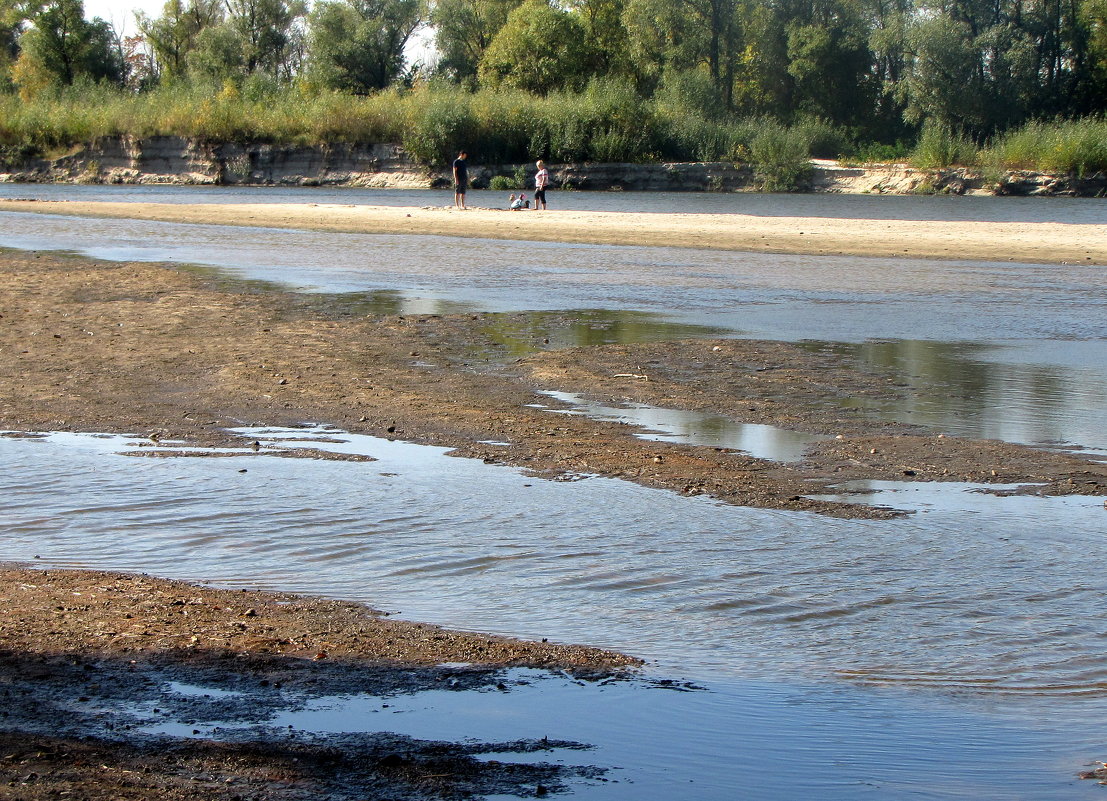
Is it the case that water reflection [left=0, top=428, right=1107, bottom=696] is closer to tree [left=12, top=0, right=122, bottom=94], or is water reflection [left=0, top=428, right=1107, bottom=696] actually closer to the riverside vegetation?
the riverside vegetation

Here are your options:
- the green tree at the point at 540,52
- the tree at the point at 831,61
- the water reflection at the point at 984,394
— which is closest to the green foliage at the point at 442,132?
the green tree at the point at 540,52

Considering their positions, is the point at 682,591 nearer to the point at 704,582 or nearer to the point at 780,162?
the point at 704,582

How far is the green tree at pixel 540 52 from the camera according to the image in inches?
3169

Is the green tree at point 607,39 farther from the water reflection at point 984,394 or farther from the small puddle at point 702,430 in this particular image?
the small puddle at point 702,430

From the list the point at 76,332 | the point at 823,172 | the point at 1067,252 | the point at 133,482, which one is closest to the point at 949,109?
the point at 823,172

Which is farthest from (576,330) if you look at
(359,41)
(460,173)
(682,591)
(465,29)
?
(465,29)

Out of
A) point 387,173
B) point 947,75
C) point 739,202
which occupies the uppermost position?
point 947,75

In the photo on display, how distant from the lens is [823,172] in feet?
212

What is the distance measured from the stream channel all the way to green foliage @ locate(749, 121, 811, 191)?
5298 cm

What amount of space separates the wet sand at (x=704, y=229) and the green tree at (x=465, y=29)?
55088 mm

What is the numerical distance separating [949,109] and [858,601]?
7211cm

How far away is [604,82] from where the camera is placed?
74000 mm

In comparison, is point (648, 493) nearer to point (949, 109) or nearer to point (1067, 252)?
point (1067, 252)

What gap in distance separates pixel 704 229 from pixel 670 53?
5520 centimetres
